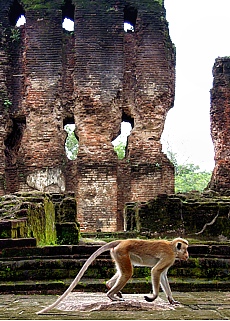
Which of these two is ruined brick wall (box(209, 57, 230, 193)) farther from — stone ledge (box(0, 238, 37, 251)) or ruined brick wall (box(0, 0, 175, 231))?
stone ledge (box(0, 238, 37, 251))

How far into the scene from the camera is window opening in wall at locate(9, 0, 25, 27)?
1862 centimetres

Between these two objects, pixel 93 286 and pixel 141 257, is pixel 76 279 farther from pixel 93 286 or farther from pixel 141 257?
pixel 93 286

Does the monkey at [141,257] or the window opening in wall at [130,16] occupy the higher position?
the window opening in wall at [130,16]

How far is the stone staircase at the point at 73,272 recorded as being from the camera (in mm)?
5703

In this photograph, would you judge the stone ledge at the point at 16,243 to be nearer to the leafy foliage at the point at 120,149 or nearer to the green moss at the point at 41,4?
the green moss at the point at 41,4

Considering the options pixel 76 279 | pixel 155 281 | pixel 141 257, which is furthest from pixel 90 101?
pixel 76 279

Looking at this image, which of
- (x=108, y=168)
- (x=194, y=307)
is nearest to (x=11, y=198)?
(x=194, y=307)

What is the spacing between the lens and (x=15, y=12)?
19.1 metres

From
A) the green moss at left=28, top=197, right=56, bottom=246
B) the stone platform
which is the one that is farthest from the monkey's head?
the green moss at left=28, top=197, right=56, bottom=246

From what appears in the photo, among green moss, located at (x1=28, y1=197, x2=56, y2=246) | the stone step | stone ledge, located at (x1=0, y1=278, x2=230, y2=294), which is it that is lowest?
stone ledge, located at (x1=0, y1=278, x2=230, y2=294)

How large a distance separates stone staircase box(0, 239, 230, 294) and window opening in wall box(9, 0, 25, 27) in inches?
541

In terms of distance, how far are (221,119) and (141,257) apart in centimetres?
1490

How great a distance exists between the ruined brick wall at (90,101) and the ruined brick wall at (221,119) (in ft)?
5.41

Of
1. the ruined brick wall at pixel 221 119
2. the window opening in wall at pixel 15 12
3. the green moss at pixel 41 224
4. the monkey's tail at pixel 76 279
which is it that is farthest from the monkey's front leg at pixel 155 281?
the window opening in wall at pixel 15 12
